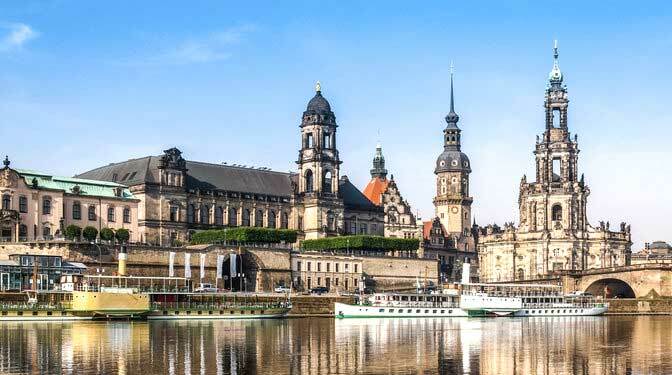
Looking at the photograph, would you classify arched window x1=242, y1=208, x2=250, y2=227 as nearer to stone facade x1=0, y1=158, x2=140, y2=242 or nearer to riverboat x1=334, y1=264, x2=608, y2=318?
stone facade x1=0, y1=158, x2=140, y2=242

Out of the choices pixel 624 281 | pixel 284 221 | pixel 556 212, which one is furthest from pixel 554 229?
pixel 284 221

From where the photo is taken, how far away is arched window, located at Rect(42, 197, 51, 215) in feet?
349

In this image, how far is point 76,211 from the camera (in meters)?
110

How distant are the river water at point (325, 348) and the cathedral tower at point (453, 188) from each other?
Answer: 90.1 meters

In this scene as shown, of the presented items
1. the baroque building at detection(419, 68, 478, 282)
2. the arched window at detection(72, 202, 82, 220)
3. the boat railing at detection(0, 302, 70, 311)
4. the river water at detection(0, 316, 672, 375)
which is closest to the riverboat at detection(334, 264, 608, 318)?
the river water at detection(0, 316, 672, 375)

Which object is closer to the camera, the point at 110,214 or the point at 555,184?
the point at 110,214

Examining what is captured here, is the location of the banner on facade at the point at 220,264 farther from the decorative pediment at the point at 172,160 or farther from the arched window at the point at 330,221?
the arched window at the point at 330,221

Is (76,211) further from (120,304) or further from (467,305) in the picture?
(467,305)

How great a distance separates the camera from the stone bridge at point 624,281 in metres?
116

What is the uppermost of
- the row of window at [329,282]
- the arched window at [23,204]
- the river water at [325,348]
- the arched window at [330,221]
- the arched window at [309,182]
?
the arched window at [309,182]

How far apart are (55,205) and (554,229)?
2490 inches

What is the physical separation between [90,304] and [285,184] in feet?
183

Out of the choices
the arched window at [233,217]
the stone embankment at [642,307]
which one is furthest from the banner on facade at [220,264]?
the stone embankment at [642,307]

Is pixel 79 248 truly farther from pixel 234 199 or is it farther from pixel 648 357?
pixel 648 357
